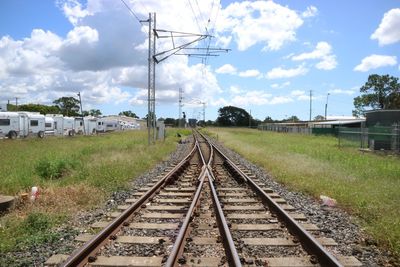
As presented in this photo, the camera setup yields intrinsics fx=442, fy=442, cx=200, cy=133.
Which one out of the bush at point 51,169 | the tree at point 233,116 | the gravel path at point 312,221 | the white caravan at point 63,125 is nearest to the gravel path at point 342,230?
the gravel path at point 312,221

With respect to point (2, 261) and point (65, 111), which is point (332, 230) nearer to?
point (2, 261)

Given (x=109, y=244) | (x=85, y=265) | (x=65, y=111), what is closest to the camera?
(x=85, y=265)

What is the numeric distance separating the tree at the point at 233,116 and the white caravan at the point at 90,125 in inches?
3819

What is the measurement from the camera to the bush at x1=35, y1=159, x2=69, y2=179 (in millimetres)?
15259

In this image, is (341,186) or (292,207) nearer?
(292,207)

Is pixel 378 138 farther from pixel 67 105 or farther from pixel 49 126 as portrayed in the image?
pixel 67 105

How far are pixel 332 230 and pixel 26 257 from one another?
516cm

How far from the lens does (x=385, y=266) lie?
6.08 metres

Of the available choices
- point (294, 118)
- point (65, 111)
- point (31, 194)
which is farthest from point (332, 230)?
point (294, 118)

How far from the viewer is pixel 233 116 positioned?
17400 centimetres

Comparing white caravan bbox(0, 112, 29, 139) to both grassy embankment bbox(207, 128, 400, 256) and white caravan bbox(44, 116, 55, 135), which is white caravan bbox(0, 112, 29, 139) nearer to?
white caravan bbox(44, 116, 55, 135)

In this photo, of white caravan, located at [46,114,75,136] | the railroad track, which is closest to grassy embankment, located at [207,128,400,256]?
the railroad track

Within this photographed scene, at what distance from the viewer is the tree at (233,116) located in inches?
6775

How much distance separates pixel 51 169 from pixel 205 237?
993cm
